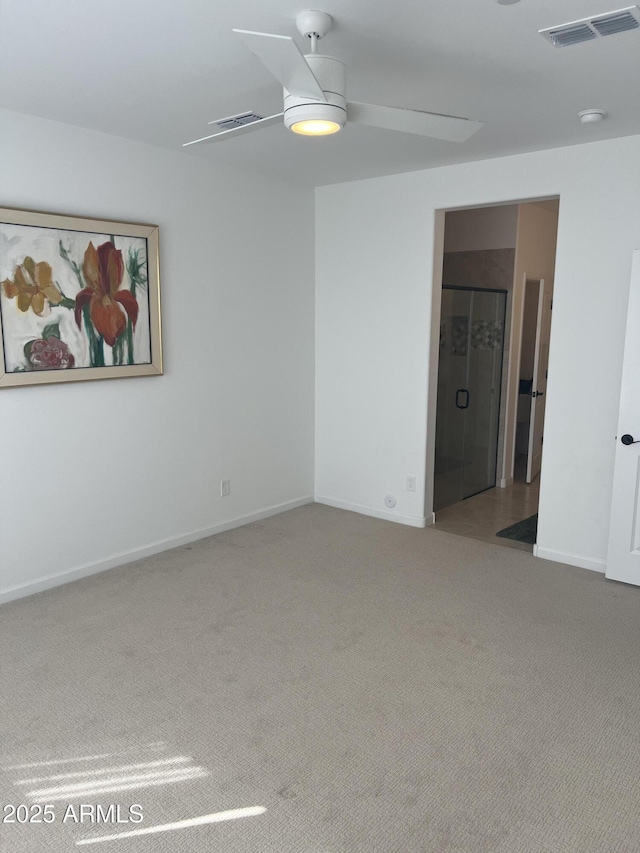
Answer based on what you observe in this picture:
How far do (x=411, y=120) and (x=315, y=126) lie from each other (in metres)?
0.35

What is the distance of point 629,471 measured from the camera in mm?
3676

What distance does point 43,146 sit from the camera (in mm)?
3420

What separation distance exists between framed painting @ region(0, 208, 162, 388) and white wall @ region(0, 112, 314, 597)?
103 mm

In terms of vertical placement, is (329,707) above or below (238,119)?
below

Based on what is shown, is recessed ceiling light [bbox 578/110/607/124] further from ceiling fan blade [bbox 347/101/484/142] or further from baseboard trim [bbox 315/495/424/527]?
baseboard trim [bbox 315/495/424/527]

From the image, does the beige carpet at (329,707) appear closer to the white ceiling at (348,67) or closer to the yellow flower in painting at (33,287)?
the yellow flower in painting at (33,287)

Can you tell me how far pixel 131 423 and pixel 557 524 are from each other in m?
2.81

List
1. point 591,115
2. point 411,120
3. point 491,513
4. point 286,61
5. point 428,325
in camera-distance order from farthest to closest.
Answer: point 491,513, point 428,325, point 591,115, point 411,120, point 286,61

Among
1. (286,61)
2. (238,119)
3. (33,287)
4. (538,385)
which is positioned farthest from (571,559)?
(33,287)

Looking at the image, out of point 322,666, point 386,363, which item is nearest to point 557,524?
A: point 386,363

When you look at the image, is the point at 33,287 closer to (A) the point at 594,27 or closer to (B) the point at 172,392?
(B) the point at 172,392

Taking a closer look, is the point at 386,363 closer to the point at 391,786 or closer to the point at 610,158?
the point at 610,158

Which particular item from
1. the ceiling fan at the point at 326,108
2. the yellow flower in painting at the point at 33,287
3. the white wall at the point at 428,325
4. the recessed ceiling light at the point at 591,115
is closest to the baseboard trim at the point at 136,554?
the white wall at the point at 428,325

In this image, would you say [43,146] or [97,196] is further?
[97,196]
